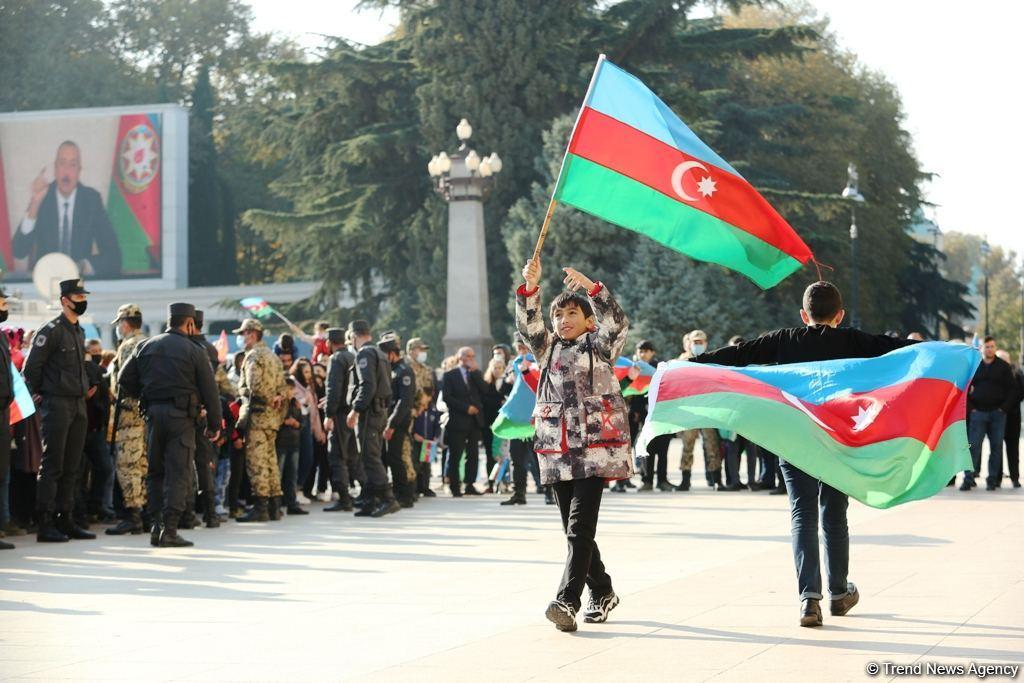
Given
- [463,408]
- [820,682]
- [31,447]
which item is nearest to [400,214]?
[463,408]

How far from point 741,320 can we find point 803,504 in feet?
114

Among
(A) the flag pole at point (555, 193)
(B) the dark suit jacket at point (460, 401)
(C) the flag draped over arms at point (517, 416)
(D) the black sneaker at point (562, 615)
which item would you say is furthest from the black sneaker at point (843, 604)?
(B) the dark suit jacket at point (460, 401)

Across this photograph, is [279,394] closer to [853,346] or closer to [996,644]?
[853,346]

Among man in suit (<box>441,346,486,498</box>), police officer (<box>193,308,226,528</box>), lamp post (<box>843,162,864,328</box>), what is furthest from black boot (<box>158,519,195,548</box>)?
lamp post (<box>843,162,864,328</box>)

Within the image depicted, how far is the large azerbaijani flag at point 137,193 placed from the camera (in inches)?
2657

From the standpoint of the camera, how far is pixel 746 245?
983cm

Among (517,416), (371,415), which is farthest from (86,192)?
(371,415)

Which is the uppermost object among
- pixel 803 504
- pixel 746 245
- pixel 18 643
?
pixel 746 245

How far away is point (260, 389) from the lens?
15.8 m

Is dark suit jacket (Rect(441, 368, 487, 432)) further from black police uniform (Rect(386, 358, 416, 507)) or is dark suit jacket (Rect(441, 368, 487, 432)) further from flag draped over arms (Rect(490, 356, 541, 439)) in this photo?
black police uniform (Rect(386, 358, 416, 507))

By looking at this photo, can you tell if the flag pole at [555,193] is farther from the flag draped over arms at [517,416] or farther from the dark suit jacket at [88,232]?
the dark suit jacket at [88,232]

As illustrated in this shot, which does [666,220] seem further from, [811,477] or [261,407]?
[261,407]

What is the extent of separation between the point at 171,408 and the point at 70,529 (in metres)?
1.79

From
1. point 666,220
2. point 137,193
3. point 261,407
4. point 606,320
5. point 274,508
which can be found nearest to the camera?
point 606,320
